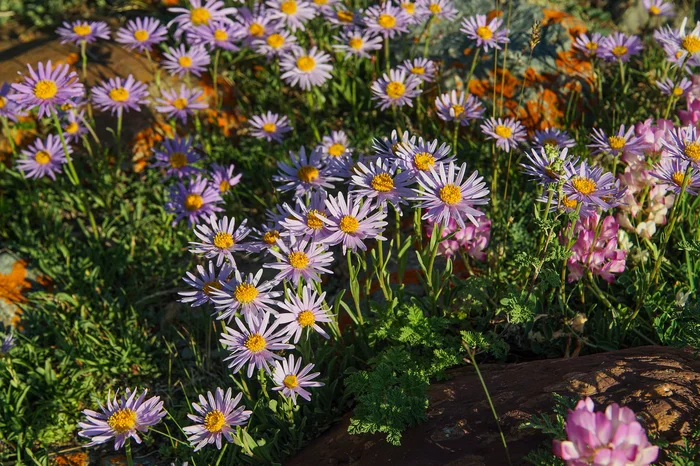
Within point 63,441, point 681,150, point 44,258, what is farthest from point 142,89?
point 681,150

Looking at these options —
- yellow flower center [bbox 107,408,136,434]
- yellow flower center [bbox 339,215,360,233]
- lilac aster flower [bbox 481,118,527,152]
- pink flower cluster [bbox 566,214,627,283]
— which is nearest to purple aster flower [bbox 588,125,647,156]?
pink flower cluster [bbox 566,214,627,283]

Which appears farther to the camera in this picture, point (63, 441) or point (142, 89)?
point (142, 89)

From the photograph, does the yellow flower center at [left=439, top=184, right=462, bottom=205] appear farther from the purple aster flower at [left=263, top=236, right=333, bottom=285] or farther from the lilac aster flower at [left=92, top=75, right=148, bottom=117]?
the lilac aster flower at [left=92, top=75, right=148, bottom=117]

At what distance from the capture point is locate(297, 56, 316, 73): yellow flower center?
4.26 metres

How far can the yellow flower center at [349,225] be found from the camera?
249 cm

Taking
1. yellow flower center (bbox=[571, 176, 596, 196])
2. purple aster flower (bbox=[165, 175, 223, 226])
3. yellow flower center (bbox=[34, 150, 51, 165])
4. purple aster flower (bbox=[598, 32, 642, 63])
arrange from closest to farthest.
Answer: yellow flower center (bbox=[571, 176, 596, 196]) < purple aster flower (bbox=[165, 175, 223, 226]) < yellow flower center (bbox=[34, 150, 51, 165]) < purple aster flower (bbox=[598, 32, 642, 63])

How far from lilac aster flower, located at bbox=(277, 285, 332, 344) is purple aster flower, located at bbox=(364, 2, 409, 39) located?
217 centimetres

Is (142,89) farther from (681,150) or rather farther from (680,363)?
(680,363)

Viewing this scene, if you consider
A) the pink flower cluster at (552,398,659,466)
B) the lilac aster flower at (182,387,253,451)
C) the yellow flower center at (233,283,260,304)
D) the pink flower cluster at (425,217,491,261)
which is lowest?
the lilac aster flower at (182,387,253,451)

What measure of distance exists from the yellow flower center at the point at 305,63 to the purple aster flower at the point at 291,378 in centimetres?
235

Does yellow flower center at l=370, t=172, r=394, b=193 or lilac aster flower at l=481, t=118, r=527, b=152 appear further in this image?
lilac aster flower at l=481, t=118, r=527, b=152

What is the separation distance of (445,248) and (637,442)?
5.16 ft

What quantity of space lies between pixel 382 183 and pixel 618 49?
2327 mm

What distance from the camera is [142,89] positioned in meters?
3.90
